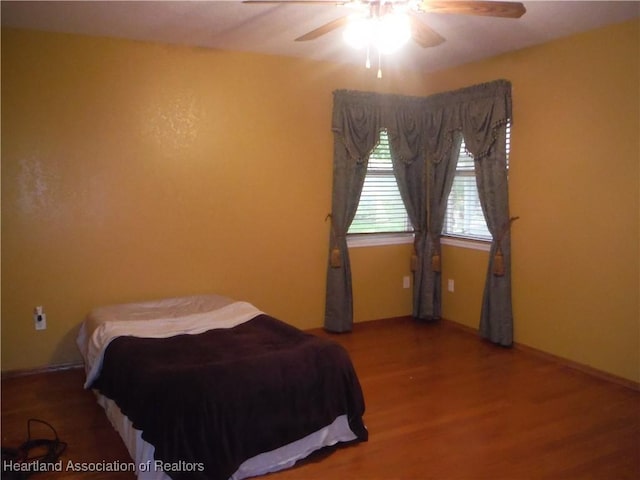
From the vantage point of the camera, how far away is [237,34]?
3.89m

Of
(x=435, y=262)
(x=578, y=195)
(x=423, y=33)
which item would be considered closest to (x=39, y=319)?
(x=423, y=33)

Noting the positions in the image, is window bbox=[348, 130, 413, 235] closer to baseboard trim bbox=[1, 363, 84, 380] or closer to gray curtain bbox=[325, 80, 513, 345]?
gray curtain bbox=[325, 80, 513, 345]

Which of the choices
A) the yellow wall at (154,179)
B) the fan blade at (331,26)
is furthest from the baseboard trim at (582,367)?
the fan blade at (331,26)

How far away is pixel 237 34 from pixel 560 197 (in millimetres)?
2706

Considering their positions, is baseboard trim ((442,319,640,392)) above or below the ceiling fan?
below

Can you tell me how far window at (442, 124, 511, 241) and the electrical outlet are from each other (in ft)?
11.7

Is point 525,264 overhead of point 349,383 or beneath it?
overhead

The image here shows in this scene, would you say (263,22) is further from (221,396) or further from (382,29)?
(221,396)

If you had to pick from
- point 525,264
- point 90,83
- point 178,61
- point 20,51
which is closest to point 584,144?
point 525,264

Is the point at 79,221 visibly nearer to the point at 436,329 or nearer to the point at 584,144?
the point at 436,329

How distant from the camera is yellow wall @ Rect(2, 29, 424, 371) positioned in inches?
149

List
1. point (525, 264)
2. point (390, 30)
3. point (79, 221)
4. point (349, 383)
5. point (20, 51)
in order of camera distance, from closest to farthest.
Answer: point (390, 30), point (349, 383), point (20, 51), point (79, 221), point (525, 264)

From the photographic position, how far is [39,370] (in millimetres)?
3902

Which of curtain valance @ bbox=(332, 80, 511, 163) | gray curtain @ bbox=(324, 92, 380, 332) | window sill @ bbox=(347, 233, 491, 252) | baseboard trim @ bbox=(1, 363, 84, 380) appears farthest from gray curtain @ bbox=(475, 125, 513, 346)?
baseboard trim @ bbox=(1, 363, 84, 380)
